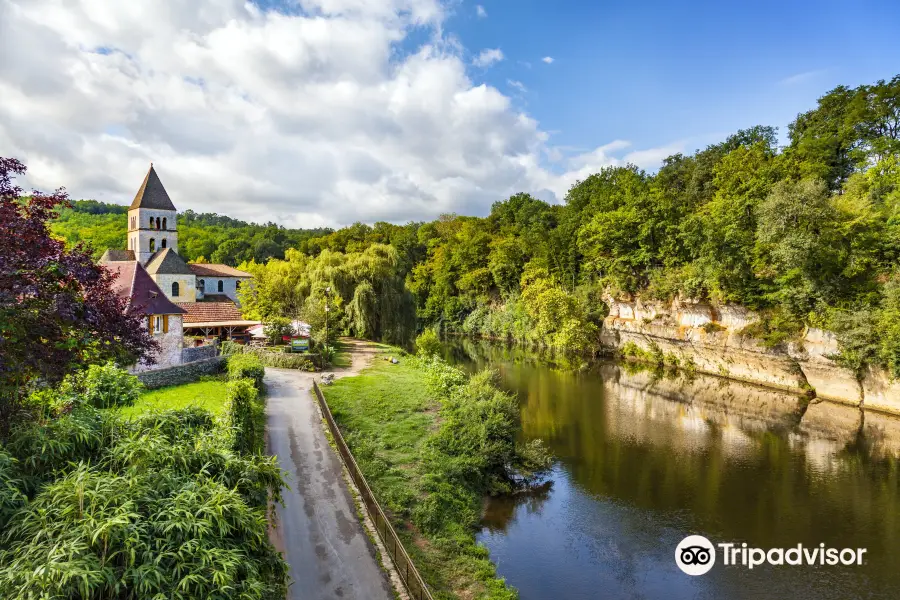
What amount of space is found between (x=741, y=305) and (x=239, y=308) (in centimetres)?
3513

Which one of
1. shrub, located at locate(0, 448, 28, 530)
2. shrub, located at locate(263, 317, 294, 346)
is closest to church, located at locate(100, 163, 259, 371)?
shrub, located at locate(263, 317, 294, 346)

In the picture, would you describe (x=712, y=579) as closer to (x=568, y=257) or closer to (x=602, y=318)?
→ (x=602, y=318)

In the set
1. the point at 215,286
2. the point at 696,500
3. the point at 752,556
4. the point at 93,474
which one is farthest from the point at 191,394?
the point at 215,286

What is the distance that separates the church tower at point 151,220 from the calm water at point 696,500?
35.2m

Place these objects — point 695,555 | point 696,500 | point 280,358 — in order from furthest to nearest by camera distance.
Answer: point 280,358 → point 696,500 → point 695,555

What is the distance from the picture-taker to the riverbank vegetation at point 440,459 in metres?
12.1

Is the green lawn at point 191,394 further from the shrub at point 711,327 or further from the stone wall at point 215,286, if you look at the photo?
the shrub at point 711,327

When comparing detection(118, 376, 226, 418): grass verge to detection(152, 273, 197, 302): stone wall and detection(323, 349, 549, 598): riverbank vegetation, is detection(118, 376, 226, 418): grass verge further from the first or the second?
detection(152, 273, 197, 302): stone wall

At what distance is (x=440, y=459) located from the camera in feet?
55.6

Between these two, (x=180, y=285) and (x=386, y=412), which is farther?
(x=180, y=285)

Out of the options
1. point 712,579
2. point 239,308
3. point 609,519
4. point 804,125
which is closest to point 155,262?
point 239,308

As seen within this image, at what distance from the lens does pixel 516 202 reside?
7856 centimetres

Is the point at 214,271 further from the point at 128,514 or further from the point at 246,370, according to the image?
the point at 128,514

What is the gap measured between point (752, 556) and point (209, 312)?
31.9m
